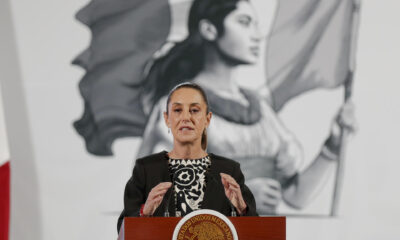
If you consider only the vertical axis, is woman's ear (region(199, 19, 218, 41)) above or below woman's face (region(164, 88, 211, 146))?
above

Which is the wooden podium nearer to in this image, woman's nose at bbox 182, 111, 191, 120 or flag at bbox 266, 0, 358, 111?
woman's nose at bbox 182, 111, 191, 120

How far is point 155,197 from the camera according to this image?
288 cm

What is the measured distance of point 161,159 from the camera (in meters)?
3.28

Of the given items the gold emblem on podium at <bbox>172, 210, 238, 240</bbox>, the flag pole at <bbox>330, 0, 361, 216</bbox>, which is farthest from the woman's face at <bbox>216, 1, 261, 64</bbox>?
the gold emblem on podium at <bbox>172, 210, 238, 240</bbox>

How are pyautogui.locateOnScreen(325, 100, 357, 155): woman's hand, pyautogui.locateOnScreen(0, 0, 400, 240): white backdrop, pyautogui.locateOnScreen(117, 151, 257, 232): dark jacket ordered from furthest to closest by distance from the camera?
pyautogui.locateOnScreen(325, 100, 357, 155): woman's hand < pyautogui.locateOnScreen(0, 0, 400, 240): white backdrop < pyautogui.locateOnScreen(117, 151, 257, 232): dark jacket

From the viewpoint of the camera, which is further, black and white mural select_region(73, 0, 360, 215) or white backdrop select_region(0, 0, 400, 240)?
black and white mural select_region(73, 0, 360, 215)

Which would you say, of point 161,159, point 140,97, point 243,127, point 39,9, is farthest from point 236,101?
point 161,159

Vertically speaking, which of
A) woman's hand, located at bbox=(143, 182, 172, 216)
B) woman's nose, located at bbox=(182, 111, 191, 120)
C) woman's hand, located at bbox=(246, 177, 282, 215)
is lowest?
woman's hand, located at bbox=(143, 182, 172, 216)

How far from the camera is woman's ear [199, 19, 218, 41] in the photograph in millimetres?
5309

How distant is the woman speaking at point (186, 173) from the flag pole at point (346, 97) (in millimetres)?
2051

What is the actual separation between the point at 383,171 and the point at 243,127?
1072 millimetres

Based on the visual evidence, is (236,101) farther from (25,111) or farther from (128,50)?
(25,111)

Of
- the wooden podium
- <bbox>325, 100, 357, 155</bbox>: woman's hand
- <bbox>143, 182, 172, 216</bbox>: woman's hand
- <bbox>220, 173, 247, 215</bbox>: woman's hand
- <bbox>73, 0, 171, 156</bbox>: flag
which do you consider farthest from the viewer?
<bbox>325, 100, 357, 155</bbox>: woman's hand

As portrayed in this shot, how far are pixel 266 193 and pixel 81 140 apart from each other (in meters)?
1.35
